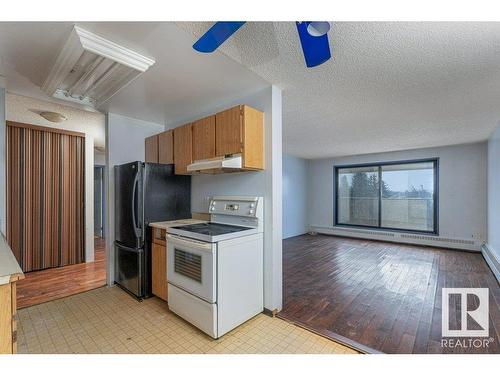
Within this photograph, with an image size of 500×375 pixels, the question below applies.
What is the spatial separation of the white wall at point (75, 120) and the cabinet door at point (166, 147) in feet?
3.22

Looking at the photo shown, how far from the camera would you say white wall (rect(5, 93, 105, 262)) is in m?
2.88

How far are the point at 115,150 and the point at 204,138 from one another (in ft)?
4.76

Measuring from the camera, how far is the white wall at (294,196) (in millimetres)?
6328

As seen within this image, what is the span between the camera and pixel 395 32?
1543 millimetres

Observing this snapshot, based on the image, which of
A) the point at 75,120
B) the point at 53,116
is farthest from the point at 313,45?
the point at 75,120

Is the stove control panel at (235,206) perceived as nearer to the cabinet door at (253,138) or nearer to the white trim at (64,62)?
the cabinet door at (253,138)

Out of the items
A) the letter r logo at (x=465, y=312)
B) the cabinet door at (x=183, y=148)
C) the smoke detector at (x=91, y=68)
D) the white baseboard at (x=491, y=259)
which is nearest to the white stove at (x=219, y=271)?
the cabinet door at (x=183, y=148)

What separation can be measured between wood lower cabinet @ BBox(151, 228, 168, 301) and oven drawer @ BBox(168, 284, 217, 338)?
23 centimetres

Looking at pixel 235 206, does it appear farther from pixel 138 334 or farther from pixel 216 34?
pixel 216 34

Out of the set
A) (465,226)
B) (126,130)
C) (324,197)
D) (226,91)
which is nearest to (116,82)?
(226,91)

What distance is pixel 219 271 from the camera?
6.30ft

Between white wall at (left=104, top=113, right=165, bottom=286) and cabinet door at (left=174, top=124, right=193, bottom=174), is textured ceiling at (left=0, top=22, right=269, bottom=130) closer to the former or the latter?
white wall at (left=104, top=113, right=165, bottom=286)
